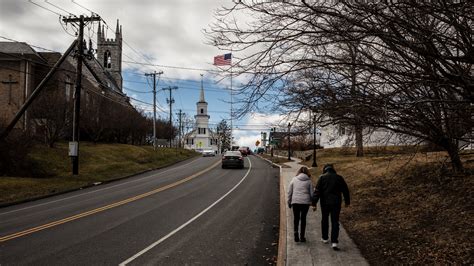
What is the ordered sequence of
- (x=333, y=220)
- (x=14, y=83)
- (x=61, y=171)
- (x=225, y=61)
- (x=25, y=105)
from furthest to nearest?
(x=14, y=83) < (x=61, y=171) < (x=25, y=105) < (x=225, y=61) < (x=333, y=220)

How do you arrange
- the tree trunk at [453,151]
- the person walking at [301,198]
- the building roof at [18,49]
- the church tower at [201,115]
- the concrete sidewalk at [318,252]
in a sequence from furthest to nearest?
the church tower at [201,115] → the building roof at [18,49] → the tree trunk at [453,151] → the person walking at [301,198] → the concrete sidewalk at [318,252]

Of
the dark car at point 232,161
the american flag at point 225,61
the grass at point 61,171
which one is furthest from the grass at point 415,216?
the dark car at point 232,161

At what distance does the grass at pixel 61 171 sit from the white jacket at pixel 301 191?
13.4m

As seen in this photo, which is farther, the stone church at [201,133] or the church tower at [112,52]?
the stone church at [201,133]

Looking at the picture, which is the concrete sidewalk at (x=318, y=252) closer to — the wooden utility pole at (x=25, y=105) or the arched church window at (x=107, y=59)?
the wooden utility pole at (x=25, y=105)

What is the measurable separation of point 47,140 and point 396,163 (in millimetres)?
28657

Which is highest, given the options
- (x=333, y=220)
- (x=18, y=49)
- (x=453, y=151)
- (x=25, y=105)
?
(x=18, y=49)

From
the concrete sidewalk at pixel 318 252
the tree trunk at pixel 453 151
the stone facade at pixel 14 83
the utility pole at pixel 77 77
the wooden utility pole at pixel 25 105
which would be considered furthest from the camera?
the stone facade at pixel 14 83

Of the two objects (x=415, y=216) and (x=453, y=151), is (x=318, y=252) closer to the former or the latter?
(x=415, y=216)

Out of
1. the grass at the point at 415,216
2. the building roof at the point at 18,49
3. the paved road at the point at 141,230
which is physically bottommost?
the paved road at the point at 141,230

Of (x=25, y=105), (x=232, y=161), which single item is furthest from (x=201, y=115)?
(x=25, y=105)

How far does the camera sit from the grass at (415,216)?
25.2ft

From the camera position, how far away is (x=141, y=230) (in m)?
11.4

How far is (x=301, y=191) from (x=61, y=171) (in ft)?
80.2
